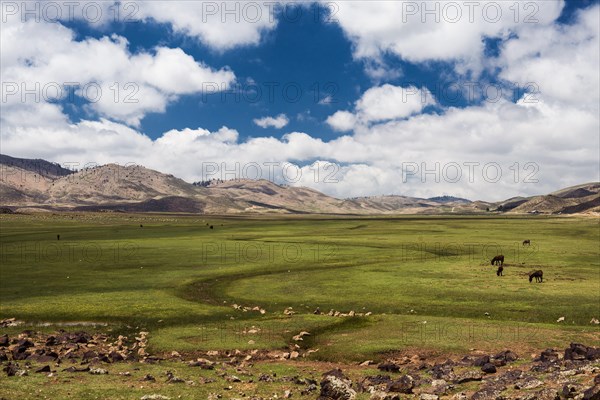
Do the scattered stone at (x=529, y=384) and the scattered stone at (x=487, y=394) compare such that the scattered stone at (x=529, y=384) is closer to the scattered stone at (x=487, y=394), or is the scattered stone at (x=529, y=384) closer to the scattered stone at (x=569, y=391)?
the scattered stone at (x=487, y=394)

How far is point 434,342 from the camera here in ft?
98.1

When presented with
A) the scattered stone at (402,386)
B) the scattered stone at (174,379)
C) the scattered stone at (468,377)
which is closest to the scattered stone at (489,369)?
the scattered stone at (468,377)

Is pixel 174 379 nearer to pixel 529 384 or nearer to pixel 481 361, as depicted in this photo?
pixel 529 384

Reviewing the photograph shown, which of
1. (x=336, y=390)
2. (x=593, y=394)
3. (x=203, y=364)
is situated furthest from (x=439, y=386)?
(x=203, y=364)

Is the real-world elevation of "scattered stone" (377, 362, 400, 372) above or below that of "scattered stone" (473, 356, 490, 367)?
below

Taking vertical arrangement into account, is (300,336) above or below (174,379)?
below

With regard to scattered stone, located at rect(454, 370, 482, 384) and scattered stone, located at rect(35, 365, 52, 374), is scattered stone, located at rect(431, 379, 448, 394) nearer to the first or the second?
scattered stone, located at rect(454, 370, 482, 384)

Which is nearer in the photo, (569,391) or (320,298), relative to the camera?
(569,391)

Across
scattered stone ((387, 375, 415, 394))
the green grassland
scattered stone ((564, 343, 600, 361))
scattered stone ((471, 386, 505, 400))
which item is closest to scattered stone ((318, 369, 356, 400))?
scattered stone ((387, 375, 415, 394))

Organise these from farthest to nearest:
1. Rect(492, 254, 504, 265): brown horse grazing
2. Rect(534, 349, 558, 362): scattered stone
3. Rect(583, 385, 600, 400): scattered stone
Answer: Rect(492, 254, 504, 265): brown horse grazing
Rect(534, 349, 558, 362): scattered stone
Rect(583, 385, 600, 400): scattered stone

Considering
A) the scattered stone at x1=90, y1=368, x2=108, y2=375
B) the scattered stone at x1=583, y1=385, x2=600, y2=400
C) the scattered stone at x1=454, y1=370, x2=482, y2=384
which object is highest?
the scattered stone at x1=583, y1=385, x2=600, y2=400

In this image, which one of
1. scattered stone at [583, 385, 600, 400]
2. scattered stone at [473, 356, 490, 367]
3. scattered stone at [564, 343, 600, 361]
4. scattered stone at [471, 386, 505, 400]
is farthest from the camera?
scattered stone at [473, 356, 490, 367]

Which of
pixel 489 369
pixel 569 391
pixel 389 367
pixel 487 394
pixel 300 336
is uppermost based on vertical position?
pixel 569 391

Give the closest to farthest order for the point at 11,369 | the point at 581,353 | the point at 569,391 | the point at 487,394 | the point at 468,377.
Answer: the point at 569,391 < the point at 487,394 < the point at 468,377 < the point at 11,369 < the point at 581,353
